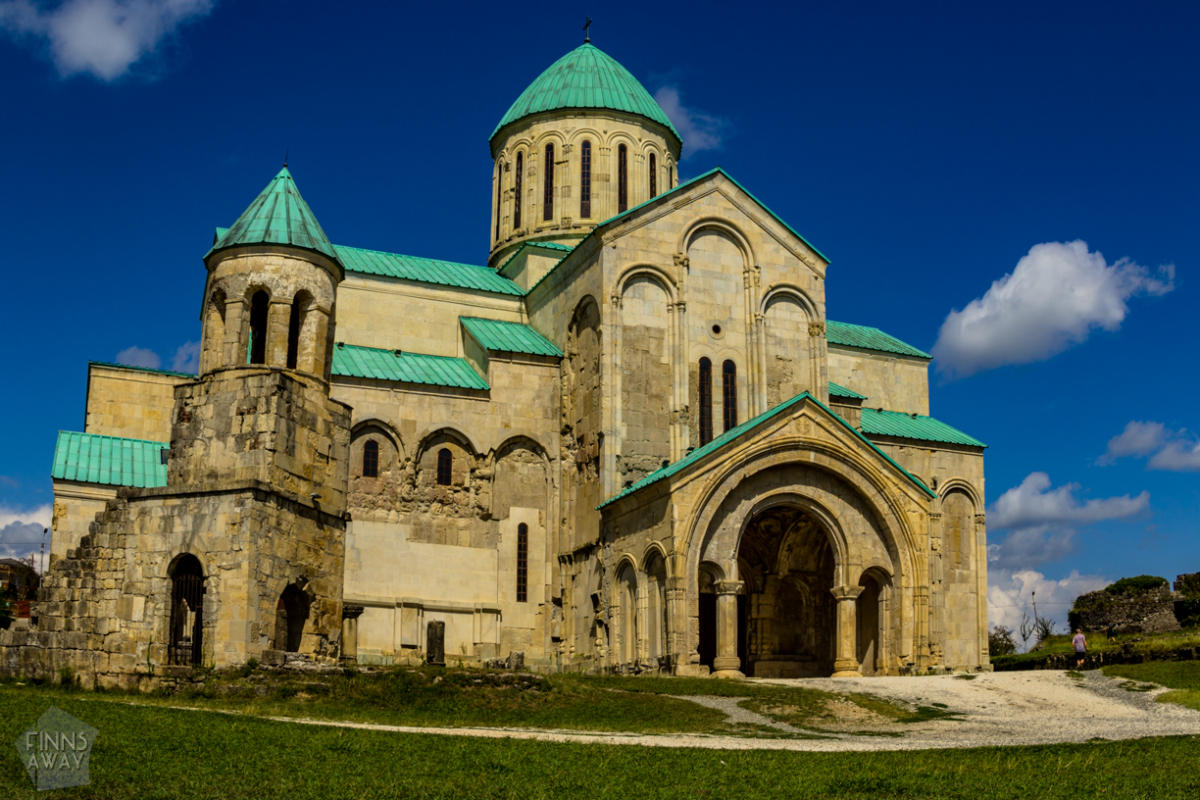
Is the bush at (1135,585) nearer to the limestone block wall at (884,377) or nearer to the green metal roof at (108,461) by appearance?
the limestone block wall at (884,377)

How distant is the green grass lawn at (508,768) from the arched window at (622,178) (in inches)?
989

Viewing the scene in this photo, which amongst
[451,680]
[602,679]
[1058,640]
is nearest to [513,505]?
[602,679]

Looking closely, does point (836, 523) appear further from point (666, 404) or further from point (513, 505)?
point (513, 505)

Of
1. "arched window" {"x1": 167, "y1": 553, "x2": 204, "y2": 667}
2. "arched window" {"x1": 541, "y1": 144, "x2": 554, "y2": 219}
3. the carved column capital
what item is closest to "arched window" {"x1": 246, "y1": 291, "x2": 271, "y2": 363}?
"arched window" {"x1": 167, "y1": 553, "x2": 204, "y2": 667}

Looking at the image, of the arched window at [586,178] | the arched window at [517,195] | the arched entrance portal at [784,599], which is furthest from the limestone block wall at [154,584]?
the arched window at [517,195]

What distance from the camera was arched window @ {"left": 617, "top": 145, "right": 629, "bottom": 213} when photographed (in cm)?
3809

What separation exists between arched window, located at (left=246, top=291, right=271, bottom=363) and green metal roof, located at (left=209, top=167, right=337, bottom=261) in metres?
1.09

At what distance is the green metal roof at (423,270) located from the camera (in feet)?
117

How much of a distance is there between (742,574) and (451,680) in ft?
42.3

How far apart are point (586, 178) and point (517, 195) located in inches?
94.3

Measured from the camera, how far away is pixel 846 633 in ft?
93.2

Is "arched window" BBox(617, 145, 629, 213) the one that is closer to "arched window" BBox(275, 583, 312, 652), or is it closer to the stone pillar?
the stone pillar

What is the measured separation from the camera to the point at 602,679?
84.4 feet

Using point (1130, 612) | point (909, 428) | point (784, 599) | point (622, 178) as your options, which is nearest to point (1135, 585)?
point (1130, 612)
